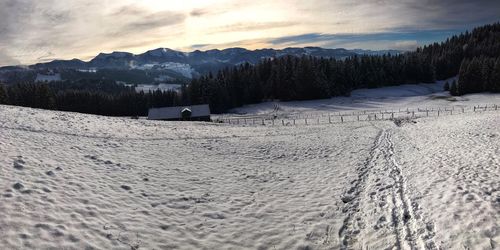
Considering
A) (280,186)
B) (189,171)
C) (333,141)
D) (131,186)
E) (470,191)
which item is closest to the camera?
(470,191)

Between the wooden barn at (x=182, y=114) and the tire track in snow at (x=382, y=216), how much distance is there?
60.2 metres

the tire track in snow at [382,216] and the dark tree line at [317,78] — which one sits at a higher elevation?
the dark tree line at [317,78]

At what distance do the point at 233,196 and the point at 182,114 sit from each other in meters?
63.9

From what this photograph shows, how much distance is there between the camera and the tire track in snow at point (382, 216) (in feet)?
36.7

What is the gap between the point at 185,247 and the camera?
35.5 ft

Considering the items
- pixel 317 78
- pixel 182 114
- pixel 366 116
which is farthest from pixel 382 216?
pixel 317 78

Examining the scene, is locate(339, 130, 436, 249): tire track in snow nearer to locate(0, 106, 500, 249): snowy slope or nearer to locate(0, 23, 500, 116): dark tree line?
locate(0, 106, 500, 249): snowy slope

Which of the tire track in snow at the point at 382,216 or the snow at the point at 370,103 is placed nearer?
the tire track in snow at the point at 382,216

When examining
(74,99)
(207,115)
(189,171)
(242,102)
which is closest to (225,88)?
(242,102)

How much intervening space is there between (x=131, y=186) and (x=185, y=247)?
572 cm

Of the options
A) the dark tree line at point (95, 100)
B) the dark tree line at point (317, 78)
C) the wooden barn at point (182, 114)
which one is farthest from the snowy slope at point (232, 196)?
the dark tree line at point (95, 100)

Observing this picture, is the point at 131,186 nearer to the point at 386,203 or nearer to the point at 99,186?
the point at 99,186

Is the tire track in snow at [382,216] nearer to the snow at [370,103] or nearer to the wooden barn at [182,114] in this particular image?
the snow at [370,103]

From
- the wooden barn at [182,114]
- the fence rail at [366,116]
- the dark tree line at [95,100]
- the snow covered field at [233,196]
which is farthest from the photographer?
the dark tree line at [95,100]
